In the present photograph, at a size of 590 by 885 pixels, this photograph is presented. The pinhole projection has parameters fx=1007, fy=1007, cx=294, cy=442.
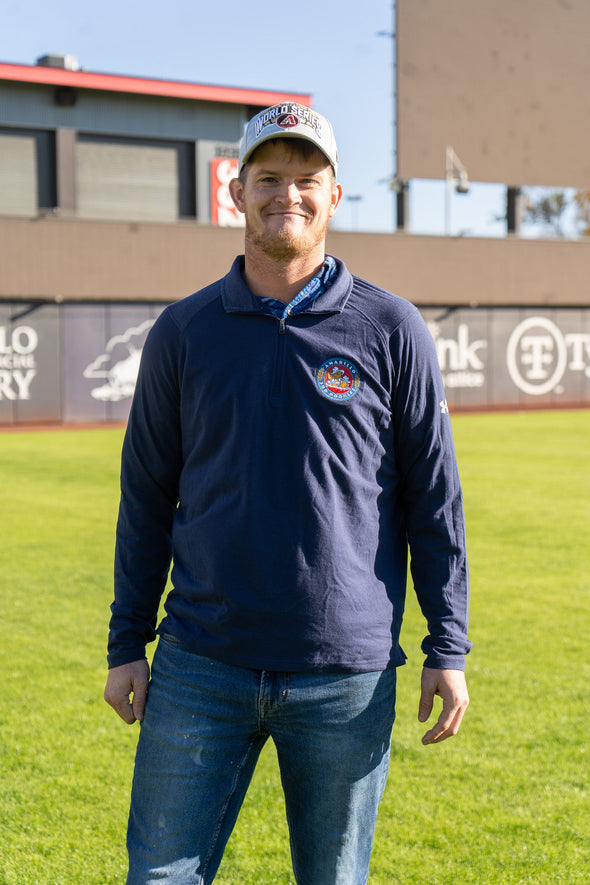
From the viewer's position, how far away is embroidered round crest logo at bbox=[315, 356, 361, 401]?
7.09ft

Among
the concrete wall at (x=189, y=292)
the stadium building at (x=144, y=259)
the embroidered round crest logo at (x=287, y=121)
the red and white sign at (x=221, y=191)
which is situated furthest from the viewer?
the red and white sign at (x=221, y=191)

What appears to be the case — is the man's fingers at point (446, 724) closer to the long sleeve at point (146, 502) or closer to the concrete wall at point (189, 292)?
the long sleeve at point (146, 502)

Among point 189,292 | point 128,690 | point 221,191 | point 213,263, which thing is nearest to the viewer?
point 128,690

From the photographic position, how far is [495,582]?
24.9 ft

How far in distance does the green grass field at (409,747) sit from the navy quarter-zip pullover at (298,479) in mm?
1595

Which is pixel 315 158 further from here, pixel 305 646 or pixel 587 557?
pixel 587 557

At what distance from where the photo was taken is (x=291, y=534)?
211 centimetres

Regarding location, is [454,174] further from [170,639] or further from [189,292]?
[170,639]

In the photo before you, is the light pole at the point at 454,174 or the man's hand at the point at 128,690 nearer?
Result: the man's hand at the point at 128,690

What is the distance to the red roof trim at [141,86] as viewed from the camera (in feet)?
91.4

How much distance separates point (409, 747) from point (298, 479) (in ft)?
9.23

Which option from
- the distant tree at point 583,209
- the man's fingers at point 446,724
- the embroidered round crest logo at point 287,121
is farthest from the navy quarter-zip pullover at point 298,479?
the distant tree at point 583,209

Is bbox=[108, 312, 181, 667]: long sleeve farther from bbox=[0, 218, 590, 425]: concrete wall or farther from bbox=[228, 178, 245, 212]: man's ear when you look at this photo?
bbox=[0, 218, 590, 425]: concrete wall

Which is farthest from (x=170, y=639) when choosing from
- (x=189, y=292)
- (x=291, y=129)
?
(x=189, y=292)
